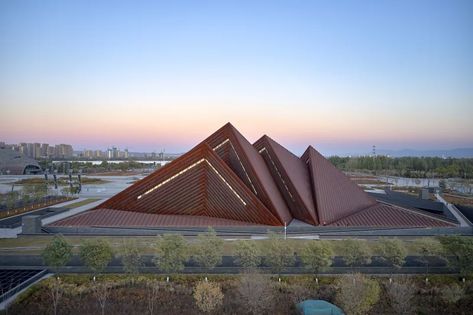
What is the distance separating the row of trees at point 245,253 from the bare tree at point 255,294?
7.27ft

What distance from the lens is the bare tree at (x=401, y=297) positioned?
1452 centimetres

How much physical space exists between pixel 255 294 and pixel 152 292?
4.84 metres

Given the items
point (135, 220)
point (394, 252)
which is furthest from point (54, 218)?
point (394, 252)

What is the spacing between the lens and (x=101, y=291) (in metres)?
16.0

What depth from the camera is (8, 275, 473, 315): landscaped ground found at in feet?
48.1

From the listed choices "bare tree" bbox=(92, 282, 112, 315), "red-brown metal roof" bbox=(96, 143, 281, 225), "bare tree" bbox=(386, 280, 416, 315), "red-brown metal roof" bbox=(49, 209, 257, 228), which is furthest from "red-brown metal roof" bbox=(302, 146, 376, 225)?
"bare tree" bbox=(92, 282, 112, 315)

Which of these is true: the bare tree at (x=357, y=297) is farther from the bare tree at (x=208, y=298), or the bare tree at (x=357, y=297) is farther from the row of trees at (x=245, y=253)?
the bare tree at (x=208, y=298)

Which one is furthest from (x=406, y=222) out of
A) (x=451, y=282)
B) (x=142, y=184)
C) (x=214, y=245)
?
(x=142, y=184)

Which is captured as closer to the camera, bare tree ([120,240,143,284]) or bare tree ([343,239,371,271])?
bare tree ([120,240,143,284])

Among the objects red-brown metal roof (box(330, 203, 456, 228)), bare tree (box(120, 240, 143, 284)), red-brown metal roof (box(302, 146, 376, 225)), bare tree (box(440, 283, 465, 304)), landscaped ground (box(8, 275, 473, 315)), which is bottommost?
landscaped ground (box(8, 275, 473, 315))

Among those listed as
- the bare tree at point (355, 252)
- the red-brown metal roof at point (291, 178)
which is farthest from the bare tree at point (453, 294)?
the red-brown metal roof at point (291, 178)

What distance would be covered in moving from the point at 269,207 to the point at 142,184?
9.60 metres

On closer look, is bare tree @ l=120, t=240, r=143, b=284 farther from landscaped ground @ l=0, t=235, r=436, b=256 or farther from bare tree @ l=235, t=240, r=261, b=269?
bare tree @ l=235, t=240, r=261, b=269

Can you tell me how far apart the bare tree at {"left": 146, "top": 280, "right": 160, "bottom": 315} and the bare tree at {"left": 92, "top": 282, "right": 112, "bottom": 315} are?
174cm
